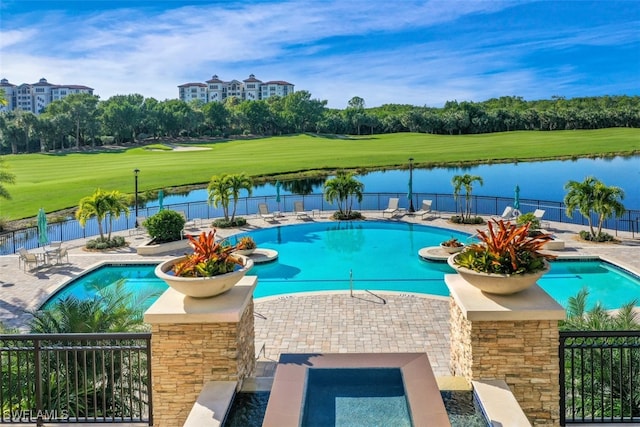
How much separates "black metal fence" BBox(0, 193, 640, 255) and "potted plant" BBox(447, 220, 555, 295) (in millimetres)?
17097

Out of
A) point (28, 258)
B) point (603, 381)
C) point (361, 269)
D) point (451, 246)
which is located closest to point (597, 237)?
point (451, 246)

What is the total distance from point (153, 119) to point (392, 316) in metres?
72.8

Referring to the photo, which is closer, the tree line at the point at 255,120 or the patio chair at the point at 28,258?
the patio chair at the point at 28,258

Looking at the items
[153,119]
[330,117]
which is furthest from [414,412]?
[330,117]

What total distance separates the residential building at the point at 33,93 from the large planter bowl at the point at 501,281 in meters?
166

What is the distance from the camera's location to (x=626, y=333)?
4.88 meters

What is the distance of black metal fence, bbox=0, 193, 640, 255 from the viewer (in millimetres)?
21875

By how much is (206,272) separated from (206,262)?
12cm

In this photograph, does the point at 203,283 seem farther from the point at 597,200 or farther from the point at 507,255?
the point at 597,200

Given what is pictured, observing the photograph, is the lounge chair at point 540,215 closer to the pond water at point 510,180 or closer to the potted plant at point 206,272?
the pond water at point 510,180

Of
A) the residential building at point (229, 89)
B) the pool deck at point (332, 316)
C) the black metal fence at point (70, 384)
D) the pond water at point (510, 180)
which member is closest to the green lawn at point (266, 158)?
the pond water at point (510, 180)

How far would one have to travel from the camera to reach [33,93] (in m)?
154

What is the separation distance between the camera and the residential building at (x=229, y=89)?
17325cm

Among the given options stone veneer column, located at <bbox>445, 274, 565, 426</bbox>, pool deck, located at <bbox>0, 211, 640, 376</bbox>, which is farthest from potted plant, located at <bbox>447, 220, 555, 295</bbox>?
pool deck, located at <bbox>0, 211, 640, 376</bbox>
